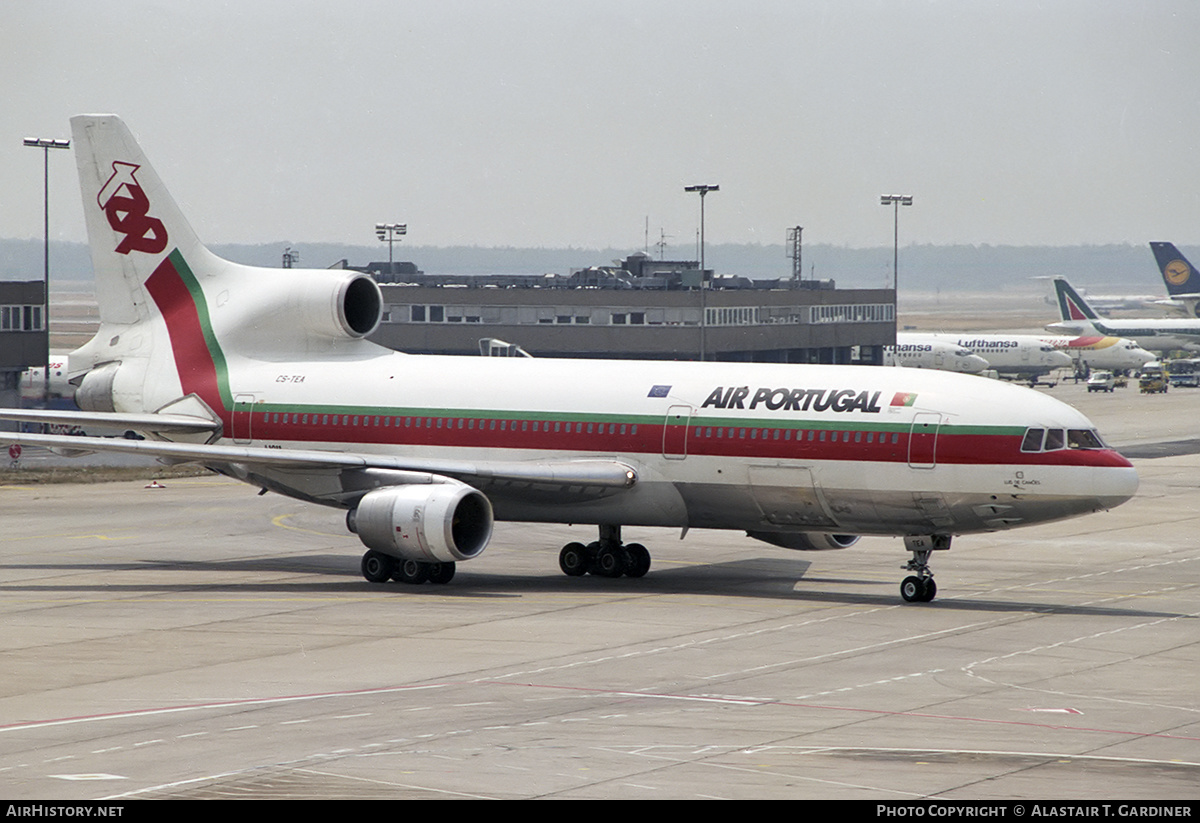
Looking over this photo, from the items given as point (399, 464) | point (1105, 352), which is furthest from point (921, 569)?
point (1105, 352)

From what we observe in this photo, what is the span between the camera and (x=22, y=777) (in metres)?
20.1

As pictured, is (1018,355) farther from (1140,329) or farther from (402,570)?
(402,570)

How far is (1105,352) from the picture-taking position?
165 metres

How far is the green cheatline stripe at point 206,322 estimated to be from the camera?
46.1 m

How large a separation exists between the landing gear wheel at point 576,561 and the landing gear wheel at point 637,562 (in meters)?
1.05

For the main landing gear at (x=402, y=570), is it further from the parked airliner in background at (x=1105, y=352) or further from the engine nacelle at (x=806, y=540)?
the parked airliner in background at (x=1105, y=352)

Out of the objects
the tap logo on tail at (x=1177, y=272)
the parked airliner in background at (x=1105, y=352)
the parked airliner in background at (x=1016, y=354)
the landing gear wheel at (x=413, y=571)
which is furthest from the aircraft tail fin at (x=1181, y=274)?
the landing gear wheel at (x=413, y=571)

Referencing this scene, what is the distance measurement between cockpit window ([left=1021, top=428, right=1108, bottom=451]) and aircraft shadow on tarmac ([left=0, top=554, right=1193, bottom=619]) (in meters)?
3.67

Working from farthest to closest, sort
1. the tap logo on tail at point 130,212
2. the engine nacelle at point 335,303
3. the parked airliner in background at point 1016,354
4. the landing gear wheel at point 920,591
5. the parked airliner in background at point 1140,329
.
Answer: the parked airliner in background at point 1140,329 → the parked airliner in background at point 1016,354 → the tap logo on tail at point 130,212 → the engine nacelle at point 335,303 → the landing gear wheel at point 920,591

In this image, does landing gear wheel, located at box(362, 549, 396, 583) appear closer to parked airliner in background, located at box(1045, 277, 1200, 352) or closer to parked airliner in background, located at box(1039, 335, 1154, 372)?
parked airliner in background, located at box(1039, 335, 1154, 372)

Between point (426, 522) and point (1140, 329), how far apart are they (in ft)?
513

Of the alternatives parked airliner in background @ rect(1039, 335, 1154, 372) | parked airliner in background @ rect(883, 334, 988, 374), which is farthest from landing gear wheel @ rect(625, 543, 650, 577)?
parked airliner in background @ rect(1039, 335, 1154, 372)

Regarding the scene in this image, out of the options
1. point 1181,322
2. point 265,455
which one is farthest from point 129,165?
point 1181,322
